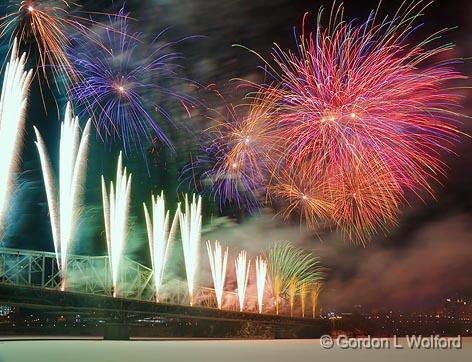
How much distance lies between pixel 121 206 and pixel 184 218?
327 inches

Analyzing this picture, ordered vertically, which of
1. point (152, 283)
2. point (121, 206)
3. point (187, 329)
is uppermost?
point (121, 206)

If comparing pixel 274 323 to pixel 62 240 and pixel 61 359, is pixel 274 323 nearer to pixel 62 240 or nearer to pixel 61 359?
pixel 62 240

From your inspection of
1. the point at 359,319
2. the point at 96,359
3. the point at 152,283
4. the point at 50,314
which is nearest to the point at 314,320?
the point at 359,319

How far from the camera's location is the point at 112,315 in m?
37.6

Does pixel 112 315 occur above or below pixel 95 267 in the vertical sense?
below

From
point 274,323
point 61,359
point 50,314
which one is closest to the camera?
point 61,359

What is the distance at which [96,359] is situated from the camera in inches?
706

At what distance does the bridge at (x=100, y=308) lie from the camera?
32.9 meters

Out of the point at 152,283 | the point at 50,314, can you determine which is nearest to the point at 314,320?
the point at 152,283

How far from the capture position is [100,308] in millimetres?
35906

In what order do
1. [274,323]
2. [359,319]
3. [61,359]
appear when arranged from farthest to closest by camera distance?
1. [359,319]
2. [274,323]
3. [61,359]

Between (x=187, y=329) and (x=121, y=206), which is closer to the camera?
(x=121, y=206)

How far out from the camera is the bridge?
32.9m

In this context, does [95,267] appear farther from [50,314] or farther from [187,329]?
[187,329]
